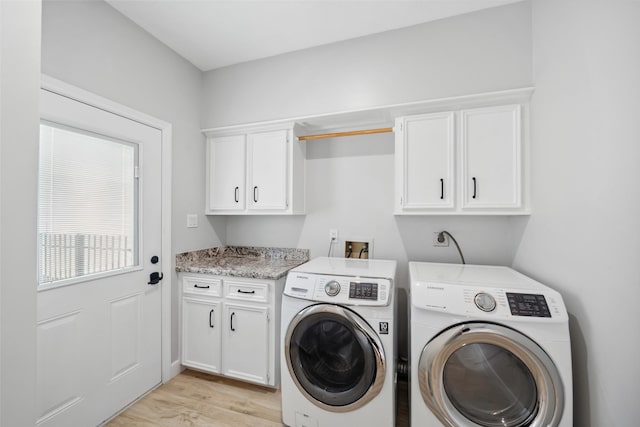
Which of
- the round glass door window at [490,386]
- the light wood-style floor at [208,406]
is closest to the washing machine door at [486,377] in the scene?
the round glass door window at [490,386]

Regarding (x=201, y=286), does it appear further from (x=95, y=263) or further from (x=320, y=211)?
(x=320, y=211)

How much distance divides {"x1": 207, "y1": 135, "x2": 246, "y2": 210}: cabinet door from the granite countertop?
1.57 ft

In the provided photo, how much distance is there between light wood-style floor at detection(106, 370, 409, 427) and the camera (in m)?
1.75

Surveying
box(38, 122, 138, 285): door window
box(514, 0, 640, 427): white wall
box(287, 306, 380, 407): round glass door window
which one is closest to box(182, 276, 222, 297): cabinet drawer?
box(38, 122, 138, 285): door window

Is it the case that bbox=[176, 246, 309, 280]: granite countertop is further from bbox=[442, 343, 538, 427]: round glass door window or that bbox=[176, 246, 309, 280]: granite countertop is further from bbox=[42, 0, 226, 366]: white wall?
bbox=[442, 343, 538, 427]: round glass door window

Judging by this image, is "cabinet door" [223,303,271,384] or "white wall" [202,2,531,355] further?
"cabinet door" [223,303,271,384]

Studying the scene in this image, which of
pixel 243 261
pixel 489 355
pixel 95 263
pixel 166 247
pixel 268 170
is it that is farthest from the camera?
pixel 243 261

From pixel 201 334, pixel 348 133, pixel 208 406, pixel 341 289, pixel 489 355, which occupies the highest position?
pixel 348 133

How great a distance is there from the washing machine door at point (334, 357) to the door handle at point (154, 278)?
1.17m

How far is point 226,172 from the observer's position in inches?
98.9

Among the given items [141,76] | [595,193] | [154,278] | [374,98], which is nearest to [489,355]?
[595,193]

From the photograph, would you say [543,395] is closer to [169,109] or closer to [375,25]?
[375,25]

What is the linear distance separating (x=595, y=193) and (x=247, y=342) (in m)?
2.23

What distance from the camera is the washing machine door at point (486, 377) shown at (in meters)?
1.25
